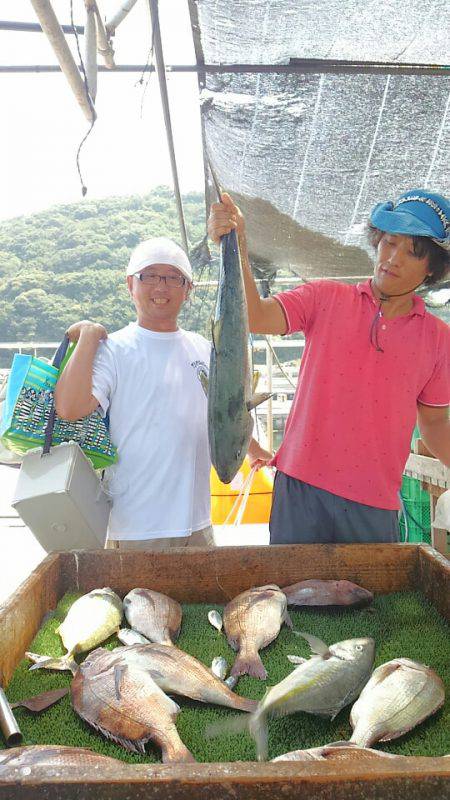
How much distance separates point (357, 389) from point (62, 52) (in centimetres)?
226

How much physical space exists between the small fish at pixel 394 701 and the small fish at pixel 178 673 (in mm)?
272

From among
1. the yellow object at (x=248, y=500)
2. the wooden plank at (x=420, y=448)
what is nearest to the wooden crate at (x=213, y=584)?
the wooden plank at (x=420, y=448)

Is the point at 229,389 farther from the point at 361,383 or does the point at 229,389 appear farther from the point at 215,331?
the point at 361,383

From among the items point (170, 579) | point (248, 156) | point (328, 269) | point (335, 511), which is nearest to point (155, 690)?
point (170, 579)

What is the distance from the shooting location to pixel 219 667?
1.76 metres

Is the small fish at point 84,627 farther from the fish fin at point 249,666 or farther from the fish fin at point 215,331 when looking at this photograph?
the fish fin at point 215,331

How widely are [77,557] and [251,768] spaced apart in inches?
53.9

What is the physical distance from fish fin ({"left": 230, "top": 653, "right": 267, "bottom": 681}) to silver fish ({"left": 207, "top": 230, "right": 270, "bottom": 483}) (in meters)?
0.58

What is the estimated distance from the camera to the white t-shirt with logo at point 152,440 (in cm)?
288

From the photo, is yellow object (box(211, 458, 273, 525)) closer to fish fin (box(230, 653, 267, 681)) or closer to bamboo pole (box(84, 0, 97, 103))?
bamboo pole (box(84, 0, 97, 103))

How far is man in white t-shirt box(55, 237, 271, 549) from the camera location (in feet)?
9.39

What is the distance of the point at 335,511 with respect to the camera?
2584mm

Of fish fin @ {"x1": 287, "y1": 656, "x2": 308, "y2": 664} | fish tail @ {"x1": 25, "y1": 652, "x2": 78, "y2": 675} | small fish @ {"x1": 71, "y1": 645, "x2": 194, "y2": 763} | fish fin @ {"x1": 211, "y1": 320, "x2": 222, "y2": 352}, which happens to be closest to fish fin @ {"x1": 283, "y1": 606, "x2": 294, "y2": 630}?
fish fin @ {"x1": 287, "y1": 656, "x2": 308, "y2": 664}

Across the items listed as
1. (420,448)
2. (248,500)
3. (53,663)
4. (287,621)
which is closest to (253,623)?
(287,621)
